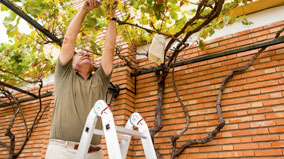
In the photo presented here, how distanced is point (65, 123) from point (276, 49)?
283cm

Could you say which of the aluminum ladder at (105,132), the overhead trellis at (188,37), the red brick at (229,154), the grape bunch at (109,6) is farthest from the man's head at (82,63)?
the red brick at (229,154)

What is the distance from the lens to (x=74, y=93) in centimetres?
190

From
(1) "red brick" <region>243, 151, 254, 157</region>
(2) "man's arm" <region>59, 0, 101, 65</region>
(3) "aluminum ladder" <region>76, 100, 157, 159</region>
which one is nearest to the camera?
(3) "aluminum ladder" <region>76, 100, 157, 159</region>

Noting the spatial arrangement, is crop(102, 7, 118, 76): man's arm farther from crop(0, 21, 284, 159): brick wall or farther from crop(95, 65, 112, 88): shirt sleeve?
crop(0, 21, 284, 159): brick wall

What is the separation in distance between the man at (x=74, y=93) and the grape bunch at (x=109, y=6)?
0.06 metres

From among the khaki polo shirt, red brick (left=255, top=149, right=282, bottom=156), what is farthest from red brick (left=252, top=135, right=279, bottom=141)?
the khaki polo shirt

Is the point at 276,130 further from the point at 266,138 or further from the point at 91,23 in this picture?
the point at 91,23

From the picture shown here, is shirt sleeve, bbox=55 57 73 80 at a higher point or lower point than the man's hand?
lower

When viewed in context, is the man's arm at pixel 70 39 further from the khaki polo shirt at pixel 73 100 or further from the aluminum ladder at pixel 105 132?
the aluminum ladder at pixel 105 132

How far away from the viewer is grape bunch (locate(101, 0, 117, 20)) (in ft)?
6.95

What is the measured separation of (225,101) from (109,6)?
6.70 ft

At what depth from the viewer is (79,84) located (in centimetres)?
196

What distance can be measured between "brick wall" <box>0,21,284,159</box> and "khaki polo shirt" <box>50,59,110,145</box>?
5.68 ft

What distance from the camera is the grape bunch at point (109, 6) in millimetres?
2117
